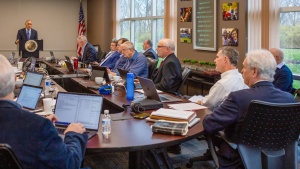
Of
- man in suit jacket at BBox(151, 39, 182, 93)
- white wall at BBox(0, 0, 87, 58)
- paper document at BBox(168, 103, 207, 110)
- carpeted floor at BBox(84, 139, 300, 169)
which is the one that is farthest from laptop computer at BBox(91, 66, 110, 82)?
white wall at BBox(0, 0, 87, 58)

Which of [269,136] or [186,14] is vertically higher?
[186,14]

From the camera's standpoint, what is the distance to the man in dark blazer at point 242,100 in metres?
2.28

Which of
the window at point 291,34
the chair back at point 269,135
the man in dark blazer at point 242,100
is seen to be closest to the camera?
the chair back at point 269,135

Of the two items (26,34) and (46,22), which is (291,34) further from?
(46,22)

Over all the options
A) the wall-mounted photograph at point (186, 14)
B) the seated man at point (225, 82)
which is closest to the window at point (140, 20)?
the wall-mounted photograph at point (186, 14)

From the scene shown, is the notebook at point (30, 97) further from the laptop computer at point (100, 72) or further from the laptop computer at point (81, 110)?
the laptop computer at point (100, 72)

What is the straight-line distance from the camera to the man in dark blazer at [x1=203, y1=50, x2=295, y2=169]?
89.8 inches

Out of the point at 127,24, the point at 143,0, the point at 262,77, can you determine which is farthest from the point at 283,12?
the point at 127,24

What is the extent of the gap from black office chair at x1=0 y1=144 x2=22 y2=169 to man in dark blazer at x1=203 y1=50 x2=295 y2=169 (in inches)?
52.5

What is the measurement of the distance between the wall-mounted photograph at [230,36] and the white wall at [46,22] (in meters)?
7.52

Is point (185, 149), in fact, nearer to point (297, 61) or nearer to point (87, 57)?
point (297, 61)

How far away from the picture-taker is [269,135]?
219 centimetres

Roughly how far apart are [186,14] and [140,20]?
2657mm

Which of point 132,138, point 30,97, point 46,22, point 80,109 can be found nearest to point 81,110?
point 80,109
